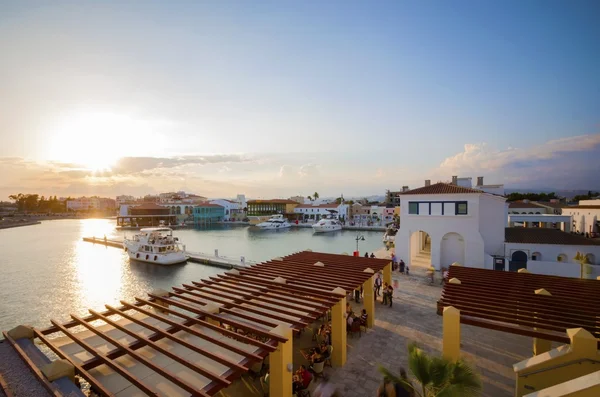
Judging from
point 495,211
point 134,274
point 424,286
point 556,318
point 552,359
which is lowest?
point 134,274

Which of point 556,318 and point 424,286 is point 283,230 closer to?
point 424,286

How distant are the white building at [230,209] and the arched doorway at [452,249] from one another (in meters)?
86.4

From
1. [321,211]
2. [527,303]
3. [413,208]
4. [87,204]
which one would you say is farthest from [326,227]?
[87,204]

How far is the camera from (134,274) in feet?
106

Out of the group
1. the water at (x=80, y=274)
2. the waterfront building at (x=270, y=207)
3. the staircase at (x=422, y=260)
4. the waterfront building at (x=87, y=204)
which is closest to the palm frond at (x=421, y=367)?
the staircase at (x=422, y=260)

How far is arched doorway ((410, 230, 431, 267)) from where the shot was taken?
81.6 ft

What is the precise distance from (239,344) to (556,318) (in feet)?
29.8

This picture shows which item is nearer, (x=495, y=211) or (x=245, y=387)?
(x=245, y=387)

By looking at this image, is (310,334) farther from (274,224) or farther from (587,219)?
(274,224)

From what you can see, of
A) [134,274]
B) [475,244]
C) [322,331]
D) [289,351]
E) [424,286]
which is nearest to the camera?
[289,351]

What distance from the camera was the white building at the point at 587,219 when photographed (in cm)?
2944

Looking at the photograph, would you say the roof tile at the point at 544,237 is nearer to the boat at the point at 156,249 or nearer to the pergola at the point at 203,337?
the pergola at the point at 203,337

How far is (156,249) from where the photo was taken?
36938 mm

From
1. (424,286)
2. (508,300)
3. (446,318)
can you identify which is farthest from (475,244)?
(446,318)
